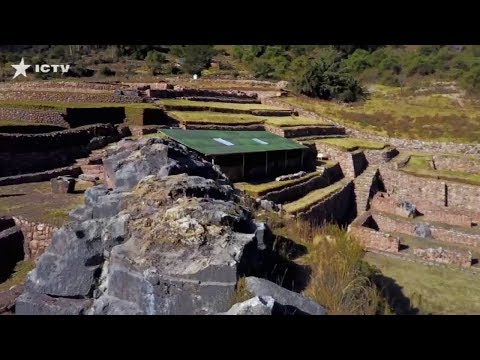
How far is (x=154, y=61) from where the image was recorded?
152ft

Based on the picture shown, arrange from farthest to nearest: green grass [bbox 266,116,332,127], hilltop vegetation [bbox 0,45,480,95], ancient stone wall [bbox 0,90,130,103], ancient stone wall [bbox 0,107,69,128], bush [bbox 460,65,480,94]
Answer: bush [bbox 460,65,480,94]
hilltop vegetation [bbox 0,45,480,95]
green grass [bbox 266,116,332,127]
ancient stone wall [bbox 0,90,130,103]
ancient stone wall [bbox 0,107,69,128]

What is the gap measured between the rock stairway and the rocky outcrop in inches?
654

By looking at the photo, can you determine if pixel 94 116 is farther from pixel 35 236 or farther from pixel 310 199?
pixel 35 236

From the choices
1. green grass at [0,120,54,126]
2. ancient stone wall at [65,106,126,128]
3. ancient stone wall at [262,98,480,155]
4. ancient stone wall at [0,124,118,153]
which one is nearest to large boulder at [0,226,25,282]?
ancient stone wall at [0,124,118,153]

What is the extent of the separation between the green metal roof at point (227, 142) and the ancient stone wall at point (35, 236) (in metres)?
6.27

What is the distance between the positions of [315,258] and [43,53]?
50.7m

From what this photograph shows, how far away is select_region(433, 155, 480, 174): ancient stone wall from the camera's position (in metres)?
25.9

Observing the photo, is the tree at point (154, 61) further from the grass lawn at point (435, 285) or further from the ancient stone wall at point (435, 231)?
the grass lawn at point (435, 285)

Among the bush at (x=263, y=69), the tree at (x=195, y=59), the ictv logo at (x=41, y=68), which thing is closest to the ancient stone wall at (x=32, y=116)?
the ictv logo at (x=41, y=68)

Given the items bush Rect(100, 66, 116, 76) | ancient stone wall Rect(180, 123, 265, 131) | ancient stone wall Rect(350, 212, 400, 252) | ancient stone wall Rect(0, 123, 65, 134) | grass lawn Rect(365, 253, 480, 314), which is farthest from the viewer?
bush Rect(100, 66, 116, 76)

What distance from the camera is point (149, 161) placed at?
844cm

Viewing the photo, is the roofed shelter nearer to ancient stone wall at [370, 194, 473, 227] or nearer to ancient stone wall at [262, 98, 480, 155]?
ancient stone wall at [370, 194, 473, 227]
